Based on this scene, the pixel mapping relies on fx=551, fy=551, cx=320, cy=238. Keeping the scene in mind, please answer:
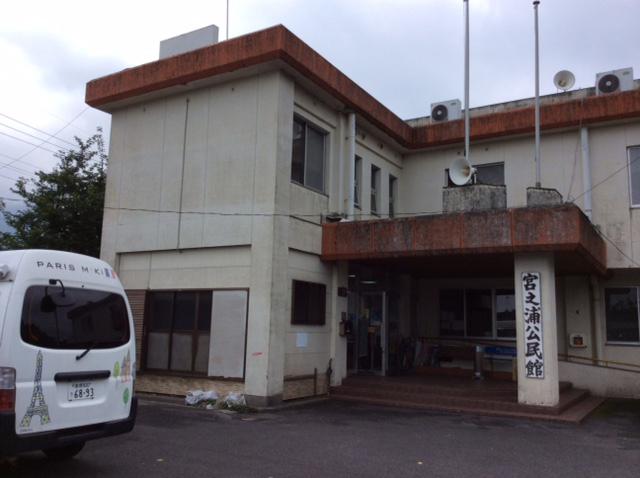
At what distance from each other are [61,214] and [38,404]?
12.9m

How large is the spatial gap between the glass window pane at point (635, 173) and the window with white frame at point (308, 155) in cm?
815

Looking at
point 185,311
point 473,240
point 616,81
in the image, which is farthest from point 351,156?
point 616,81

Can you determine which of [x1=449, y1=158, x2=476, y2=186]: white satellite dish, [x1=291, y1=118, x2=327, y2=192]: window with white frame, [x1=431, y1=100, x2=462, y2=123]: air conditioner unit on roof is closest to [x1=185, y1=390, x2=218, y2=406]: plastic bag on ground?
[x1=291, y1=118, x2=327, y2=192]: window with white frame

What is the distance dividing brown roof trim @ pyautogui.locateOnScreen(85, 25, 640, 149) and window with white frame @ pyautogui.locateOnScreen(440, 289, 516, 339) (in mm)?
4752

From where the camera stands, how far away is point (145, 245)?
13625 mm

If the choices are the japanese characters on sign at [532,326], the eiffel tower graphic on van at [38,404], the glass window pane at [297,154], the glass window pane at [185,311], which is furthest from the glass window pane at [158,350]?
the japanese characters on sign at [532,326]

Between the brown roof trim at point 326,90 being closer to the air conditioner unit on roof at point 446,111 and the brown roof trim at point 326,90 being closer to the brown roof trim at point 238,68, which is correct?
the brown roof trim at point 238,68

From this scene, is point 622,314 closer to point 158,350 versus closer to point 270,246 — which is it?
point 270,246

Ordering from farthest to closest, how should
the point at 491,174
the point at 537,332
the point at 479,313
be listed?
the point at 479,313 → the point at 491,174 → the point at 537,332

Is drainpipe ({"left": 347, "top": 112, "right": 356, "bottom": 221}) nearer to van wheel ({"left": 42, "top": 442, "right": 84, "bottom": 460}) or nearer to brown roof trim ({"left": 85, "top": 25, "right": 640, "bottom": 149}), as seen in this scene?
brown roof trim ({"left": 85, "top": 25, "right": 640, "bottom": 149})

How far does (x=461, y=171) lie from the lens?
43.8 ft

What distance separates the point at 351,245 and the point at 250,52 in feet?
15.8

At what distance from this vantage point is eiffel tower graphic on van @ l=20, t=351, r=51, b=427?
5.23 metres

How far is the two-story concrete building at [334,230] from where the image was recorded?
11477mm
